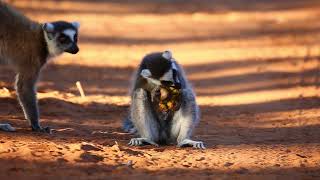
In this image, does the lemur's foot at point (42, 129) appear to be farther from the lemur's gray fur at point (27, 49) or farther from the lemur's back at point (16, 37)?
the lemur's back at point (16, 37)

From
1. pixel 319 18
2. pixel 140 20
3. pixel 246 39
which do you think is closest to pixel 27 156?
pixel 246 39

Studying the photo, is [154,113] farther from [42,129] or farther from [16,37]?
[16,37]

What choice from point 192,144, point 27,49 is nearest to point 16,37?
point 27,49

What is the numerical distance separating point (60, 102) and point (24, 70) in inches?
119

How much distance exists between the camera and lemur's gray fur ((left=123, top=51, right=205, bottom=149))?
28.5 feet

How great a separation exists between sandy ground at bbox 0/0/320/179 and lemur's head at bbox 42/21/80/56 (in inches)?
49.0

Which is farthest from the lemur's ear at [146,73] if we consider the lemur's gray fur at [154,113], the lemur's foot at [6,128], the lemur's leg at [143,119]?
the lemur's foot at [6,128]

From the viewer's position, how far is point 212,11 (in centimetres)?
2525

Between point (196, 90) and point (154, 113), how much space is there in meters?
6.10

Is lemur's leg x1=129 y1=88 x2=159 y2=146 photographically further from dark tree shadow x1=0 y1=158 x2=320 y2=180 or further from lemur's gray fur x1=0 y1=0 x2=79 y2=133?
dark tree shadow x1=0 y1=158 x2=320 y2=180

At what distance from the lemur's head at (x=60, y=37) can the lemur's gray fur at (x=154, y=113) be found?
59.7 inches

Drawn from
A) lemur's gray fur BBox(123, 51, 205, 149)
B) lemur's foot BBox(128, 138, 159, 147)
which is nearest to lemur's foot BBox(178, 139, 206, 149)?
lemur's gray fur BBox(123, 51, 205, 149)

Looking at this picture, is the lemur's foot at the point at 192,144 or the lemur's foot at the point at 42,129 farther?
the lemur's foot at the point at 42,129

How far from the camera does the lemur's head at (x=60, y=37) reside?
31.8ft
